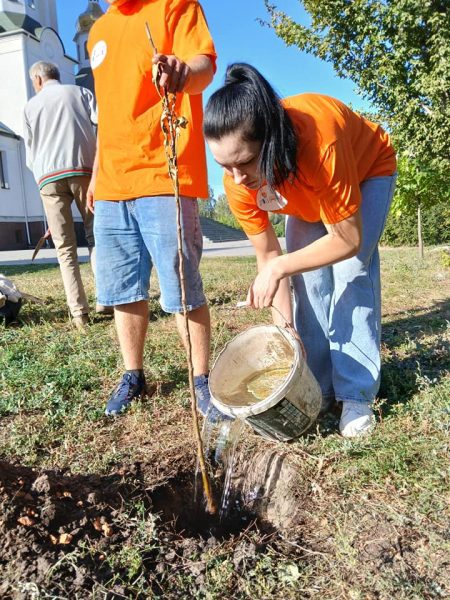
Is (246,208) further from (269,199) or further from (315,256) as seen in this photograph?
(315,256)

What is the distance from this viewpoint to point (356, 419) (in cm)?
212

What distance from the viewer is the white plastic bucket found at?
1802 mm

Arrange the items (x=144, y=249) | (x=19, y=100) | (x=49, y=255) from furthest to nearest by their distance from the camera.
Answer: (x=19, y=100) → (x=49, y=255) → (x=144, y=249)

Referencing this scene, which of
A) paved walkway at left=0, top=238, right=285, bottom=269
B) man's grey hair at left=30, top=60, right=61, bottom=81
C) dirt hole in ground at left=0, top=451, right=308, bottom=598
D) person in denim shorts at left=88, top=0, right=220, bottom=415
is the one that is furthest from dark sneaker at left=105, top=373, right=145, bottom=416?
paved walkway at left=0, top=238, right=285, bottom=269

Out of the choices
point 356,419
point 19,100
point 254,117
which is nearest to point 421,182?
point 356,419

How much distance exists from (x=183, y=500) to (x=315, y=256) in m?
1.05

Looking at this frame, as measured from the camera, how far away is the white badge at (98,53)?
237cm

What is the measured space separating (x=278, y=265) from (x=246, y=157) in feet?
1.40

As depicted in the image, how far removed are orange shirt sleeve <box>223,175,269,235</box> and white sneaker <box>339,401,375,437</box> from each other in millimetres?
853

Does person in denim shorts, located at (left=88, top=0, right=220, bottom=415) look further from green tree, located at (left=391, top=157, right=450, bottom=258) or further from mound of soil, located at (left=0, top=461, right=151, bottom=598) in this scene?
green tree, located at (left=391, top=157, right=450, bottom=258)

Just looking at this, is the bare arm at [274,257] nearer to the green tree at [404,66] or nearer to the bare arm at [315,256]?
the bare arm at [315,256]

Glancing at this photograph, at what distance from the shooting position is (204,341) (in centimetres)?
249

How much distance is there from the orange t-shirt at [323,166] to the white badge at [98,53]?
89cm

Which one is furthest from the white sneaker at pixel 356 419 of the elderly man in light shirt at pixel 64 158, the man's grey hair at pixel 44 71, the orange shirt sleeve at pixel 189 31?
the man's grey hair at pixel 44 71
